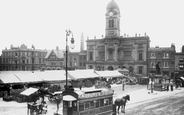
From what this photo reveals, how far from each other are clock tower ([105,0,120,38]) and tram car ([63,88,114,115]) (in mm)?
39726

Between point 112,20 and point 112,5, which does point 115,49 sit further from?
point 112,5

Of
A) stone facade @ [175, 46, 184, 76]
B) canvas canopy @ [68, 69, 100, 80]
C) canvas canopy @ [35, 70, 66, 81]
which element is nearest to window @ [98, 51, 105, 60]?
canvas canopy @ [68, 69, 100, 80]

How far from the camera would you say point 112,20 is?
5388 centimetres

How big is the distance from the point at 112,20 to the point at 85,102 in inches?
1711

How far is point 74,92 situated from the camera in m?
12.6

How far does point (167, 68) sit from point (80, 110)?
4088 centimetres

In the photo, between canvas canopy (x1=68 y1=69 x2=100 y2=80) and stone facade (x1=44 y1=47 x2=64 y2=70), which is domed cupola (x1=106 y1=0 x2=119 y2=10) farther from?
stone facade (x1=44 y1=47 x2=64 y2=70)

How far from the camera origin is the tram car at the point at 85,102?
41.3 ft

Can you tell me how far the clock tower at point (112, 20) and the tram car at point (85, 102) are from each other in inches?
1564

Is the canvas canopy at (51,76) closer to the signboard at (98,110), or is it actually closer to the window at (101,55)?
the signboard at (98,110)

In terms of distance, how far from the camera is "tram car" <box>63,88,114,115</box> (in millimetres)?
12586

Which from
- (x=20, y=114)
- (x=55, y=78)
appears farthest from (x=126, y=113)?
(x=55, y=78)

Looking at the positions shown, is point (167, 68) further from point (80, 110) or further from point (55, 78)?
point (80, 110)

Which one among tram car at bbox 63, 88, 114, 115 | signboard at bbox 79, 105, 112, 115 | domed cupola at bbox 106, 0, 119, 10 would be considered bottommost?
signboard at bbox 79, 105, 112, 115
